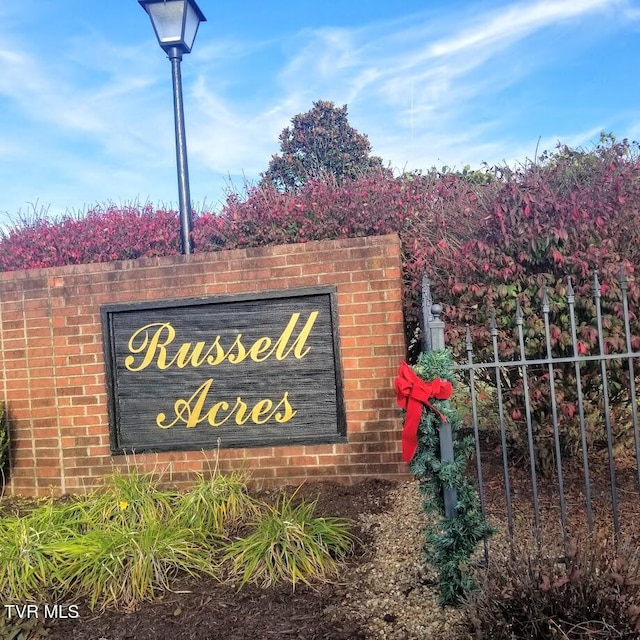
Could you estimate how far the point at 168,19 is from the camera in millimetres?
5008

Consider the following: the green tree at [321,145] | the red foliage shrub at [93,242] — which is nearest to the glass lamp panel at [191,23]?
the red foliage shrub at [93,242]

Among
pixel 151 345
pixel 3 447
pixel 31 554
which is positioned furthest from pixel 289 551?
pixel 3 447

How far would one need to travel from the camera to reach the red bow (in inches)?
109

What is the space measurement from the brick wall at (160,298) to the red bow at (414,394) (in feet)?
5.96

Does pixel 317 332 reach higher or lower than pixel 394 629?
higher

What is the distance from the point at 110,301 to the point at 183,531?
2.21 meters

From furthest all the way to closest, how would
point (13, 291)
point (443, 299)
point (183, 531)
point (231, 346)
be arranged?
1. point (13, 291)
2. point (231, 346)
3. point (443, 299)
4. point (183, 531)

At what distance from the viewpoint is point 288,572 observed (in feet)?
10.8

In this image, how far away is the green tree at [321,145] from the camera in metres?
17.2

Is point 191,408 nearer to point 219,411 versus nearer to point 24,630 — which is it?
point 219,411

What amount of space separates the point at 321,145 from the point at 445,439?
16000 millimetres

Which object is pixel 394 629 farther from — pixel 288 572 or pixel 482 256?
pixel 482 256

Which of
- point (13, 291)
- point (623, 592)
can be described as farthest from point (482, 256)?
point (13, 291)

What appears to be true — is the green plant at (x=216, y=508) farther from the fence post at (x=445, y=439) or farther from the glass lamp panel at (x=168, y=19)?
the glass lamp panel at (x=168, y=19)
